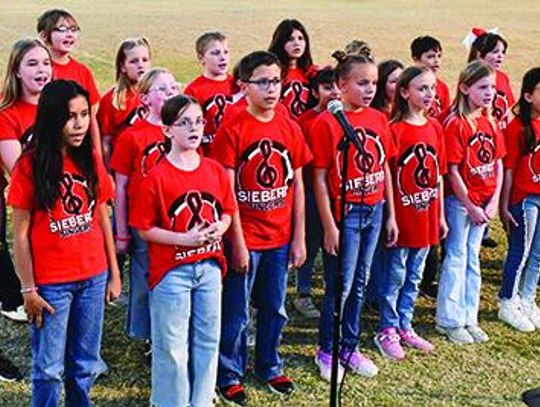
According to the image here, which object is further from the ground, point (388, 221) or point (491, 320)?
point (388, 221)

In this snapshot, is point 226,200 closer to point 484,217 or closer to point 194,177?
point 194,177

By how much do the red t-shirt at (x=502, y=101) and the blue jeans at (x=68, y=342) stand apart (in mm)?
3786

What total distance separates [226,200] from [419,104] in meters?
1.64

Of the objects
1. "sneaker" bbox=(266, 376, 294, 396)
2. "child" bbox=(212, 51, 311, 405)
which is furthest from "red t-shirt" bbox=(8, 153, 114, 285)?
"sneaker" bbox=(266, 376, 294, 396)

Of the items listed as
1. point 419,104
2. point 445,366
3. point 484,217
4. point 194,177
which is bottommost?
point 445,366

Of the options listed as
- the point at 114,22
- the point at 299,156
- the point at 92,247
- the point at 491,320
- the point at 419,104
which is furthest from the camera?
the point at 114,22

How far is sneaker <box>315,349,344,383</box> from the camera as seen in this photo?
5.09 m

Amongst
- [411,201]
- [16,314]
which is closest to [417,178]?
[411,201]

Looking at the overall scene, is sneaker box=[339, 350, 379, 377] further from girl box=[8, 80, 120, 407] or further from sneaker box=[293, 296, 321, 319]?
girl box=[8, 80, 120, 407]

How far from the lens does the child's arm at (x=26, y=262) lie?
12.7ft

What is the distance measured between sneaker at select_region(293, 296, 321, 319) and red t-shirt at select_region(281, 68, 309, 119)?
1.40m

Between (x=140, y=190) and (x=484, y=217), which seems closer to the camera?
(x=140, y=190)

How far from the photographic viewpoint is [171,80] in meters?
4.77

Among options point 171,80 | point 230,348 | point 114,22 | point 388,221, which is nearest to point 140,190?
point 171,80
